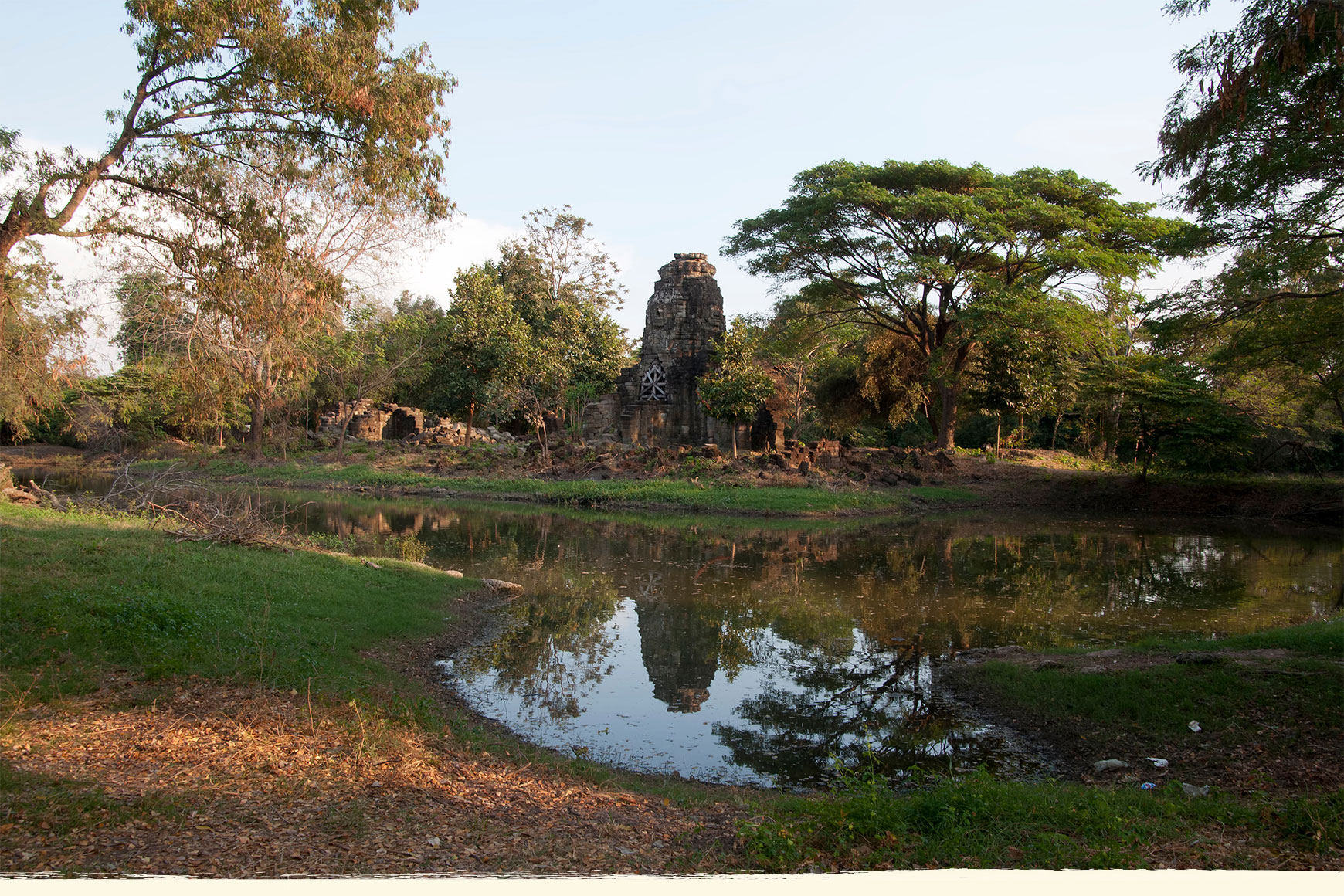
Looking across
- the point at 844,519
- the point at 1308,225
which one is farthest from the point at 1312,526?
the point at 1308,225

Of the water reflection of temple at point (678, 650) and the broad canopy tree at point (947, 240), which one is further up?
the broad canopy tree at point (947, 240)

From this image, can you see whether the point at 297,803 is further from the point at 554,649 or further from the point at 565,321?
the point at 565,321

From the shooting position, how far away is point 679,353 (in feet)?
109

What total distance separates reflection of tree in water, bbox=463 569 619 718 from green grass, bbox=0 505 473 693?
38.6 inches

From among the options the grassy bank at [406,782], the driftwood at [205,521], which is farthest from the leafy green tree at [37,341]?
the grassy bank at [406,782]

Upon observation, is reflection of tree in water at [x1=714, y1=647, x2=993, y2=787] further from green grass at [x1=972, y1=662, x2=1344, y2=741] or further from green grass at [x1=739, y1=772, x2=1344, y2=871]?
green grass at [x1=739, y1=772, x2=1344, y2=871]

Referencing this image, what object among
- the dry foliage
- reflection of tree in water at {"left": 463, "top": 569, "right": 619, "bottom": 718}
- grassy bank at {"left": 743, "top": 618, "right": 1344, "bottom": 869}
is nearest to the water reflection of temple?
reflection of tree in water at {"left": 463, "top": 569, "right": 619, "bottom": 718}

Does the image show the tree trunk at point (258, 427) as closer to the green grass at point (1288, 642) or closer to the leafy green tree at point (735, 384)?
the leafy green tree at point (735, 384)

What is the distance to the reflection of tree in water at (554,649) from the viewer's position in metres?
8.32

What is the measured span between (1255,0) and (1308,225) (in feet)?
19.7

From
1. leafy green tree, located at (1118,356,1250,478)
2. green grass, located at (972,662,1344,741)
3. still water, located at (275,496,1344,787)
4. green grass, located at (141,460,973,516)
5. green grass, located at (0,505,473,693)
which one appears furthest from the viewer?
green grass, located at (141,460,973,516)

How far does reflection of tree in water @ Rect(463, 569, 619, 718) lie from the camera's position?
8.32 meters

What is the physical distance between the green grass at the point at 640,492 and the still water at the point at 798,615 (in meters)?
2.16

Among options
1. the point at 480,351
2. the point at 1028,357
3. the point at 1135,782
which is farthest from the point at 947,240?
the point at 1135,782
